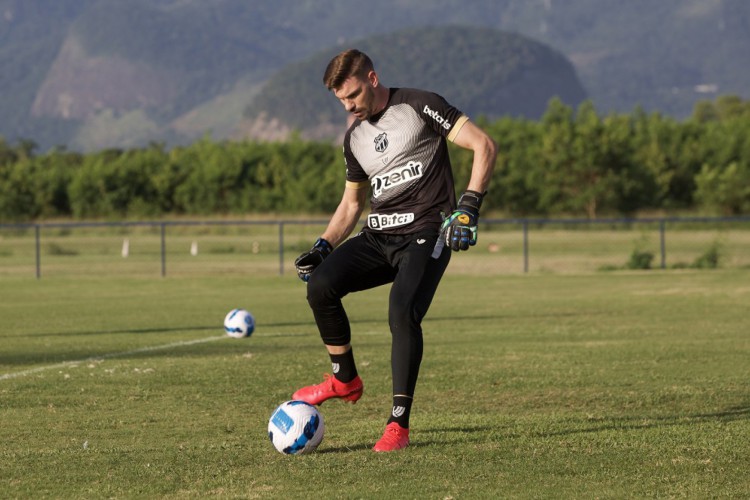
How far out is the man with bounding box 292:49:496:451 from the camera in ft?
Result: 24.0

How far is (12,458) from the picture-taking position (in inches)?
285

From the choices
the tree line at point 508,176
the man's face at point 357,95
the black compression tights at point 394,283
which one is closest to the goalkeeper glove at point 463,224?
the black compression tights at point 394,283

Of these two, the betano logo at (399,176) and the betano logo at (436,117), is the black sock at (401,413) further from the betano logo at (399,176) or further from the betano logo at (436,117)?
the betano logo at (436,117)

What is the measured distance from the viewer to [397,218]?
7.65 meters

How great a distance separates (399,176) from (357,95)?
0.57 meters

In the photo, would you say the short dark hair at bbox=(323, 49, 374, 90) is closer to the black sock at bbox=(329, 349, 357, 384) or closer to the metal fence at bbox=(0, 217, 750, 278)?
the black sock at bbox=(329, 349, 357, 384)

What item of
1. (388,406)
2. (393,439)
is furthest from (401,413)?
(388,406)

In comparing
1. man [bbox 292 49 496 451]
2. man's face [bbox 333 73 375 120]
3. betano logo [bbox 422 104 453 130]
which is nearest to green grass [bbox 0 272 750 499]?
man [bbox 292 49 496 451]

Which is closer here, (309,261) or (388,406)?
(309,261)

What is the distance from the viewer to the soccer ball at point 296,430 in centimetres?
714

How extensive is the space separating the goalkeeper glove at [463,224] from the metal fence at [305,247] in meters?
21.4

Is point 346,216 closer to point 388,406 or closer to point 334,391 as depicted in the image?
point 334,391

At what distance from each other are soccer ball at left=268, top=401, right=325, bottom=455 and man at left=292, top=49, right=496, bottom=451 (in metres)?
0.37

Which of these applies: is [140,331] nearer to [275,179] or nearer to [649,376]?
[649,376]
